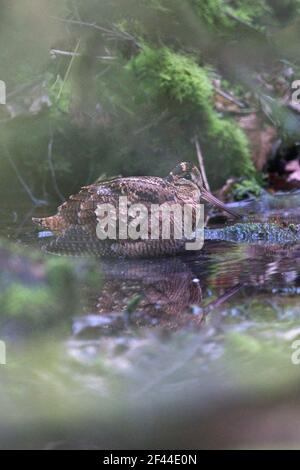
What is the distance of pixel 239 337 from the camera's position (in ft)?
5.70

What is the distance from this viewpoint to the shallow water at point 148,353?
1380 millimetres

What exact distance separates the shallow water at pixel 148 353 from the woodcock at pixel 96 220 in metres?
0.41

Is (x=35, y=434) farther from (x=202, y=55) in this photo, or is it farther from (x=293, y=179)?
(x=293, y=179)

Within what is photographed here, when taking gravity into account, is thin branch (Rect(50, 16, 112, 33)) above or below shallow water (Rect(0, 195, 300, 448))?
above

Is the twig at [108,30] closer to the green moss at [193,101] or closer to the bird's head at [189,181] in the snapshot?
the green moss at [193,101]

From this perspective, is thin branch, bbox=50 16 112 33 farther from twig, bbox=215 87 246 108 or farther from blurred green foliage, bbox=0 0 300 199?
twig, bbox=215 87 246 108

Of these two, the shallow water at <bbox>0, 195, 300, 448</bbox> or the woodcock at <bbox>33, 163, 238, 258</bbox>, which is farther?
the woodcock at <bbox>33, 163, 238, 258</bbox>

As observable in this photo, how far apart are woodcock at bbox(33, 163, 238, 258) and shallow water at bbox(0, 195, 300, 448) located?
1.34ft

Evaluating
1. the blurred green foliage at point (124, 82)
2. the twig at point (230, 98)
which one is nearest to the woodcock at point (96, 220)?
the blurred green foliage at point (124, 82)

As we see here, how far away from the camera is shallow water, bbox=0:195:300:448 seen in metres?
1.38

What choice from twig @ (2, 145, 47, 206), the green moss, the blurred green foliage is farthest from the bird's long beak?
twig @ (2, 145, 47, 206)

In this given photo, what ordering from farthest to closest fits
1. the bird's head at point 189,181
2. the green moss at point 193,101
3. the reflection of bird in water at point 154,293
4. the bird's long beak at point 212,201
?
1. the green moss at point 193,101
2. the bird's long beak at point 212,201
3. the bird's head at point 189,181
4. the reflection of bird in water at point 154,293

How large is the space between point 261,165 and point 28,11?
2542 millimetres
